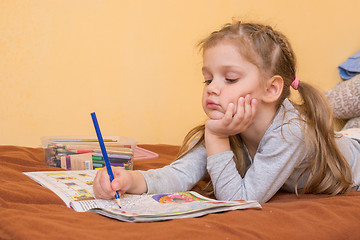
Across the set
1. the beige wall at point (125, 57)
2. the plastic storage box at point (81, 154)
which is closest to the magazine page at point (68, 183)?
the plastic storage box at point (81, 154)

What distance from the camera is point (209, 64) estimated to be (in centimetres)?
95

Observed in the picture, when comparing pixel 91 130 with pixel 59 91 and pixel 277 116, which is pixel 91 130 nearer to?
pixel 59 91

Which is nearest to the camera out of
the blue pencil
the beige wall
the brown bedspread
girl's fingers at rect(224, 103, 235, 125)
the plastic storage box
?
the brown bedspread

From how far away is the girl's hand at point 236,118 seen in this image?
890 millimetres

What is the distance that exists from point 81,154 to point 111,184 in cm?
42

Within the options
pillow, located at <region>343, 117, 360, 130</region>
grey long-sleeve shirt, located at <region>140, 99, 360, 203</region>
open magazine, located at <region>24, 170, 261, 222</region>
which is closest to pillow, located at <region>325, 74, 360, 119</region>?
pillow, located at <region>343, 117, 360, 130</region>

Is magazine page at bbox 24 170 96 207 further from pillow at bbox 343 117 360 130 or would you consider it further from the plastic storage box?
pillow at bbox 343 117 360 130

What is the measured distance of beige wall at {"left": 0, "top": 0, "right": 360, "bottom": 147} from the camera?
68.0 inches

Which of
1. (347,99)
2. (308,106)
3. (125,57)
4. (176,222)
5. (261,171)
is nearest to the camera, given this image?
(176,222)

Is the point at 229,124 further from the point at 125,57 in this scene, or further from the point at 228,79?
the point at 125,57

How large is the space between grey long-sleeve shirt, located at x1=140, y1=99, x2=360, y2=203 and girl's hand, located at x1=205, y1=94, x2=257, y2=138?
59 mm

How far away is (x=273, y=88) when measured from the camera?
97 centimetres

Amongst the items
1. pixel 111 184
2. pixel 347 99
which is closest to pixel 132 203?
pixel 111 184

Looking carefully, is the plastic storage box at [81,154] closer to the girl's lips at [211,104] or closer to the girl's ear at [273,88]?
the girl's lips at [211,104]
